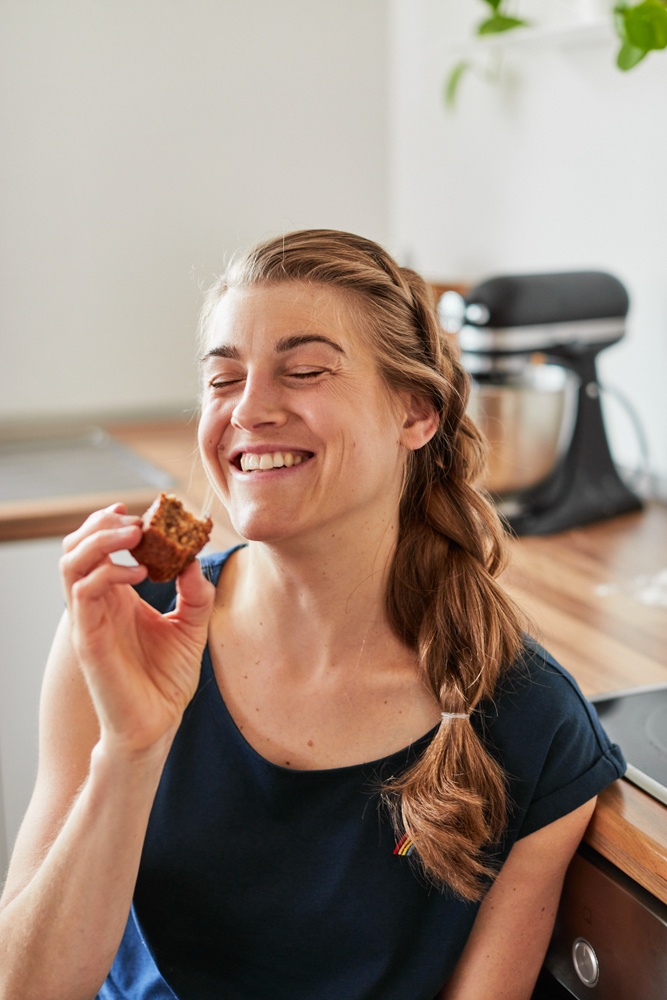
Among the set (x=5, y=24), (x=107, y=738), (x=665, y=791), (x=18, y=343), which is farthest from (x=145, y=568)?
(x=5, y=24)

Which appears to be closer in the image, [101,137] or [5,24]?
[5,24]

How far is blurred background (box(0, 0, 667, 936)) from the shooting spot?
2.13 meters

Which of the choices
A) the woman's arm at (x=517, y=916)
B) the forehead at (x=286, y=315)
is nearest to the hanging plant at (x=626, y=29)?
the forehead at (x=286, y=315)

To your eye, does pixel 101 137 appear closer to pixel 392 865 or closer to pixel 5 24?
pixel 5 24

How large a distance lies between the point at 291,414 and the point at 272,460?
48 millimetres

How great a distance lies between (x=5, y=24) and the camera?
2.33 m

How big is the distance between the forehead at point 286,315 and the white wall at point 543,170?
1147mm

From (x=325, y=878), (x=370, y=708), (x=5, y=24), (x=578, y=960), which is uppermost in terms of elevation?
(x=5, y=24)

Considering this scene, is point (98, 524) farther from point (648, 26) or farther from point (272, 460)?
point (648, 26)

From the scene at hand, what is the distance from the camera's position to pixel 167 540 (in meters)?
0.76

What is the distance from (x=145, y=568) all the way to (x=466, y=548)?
400 millimetres

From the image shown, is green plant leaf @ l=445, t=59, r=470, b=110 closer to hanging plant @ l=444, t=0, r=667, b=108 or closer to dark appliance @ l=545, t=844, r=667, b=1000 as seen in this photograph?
hanging plant @ l=444, t=0, r=667, b=108

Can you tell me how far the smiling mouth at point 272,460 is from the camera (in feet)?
2.84

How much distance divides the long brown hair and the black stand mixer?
24.8 inches
